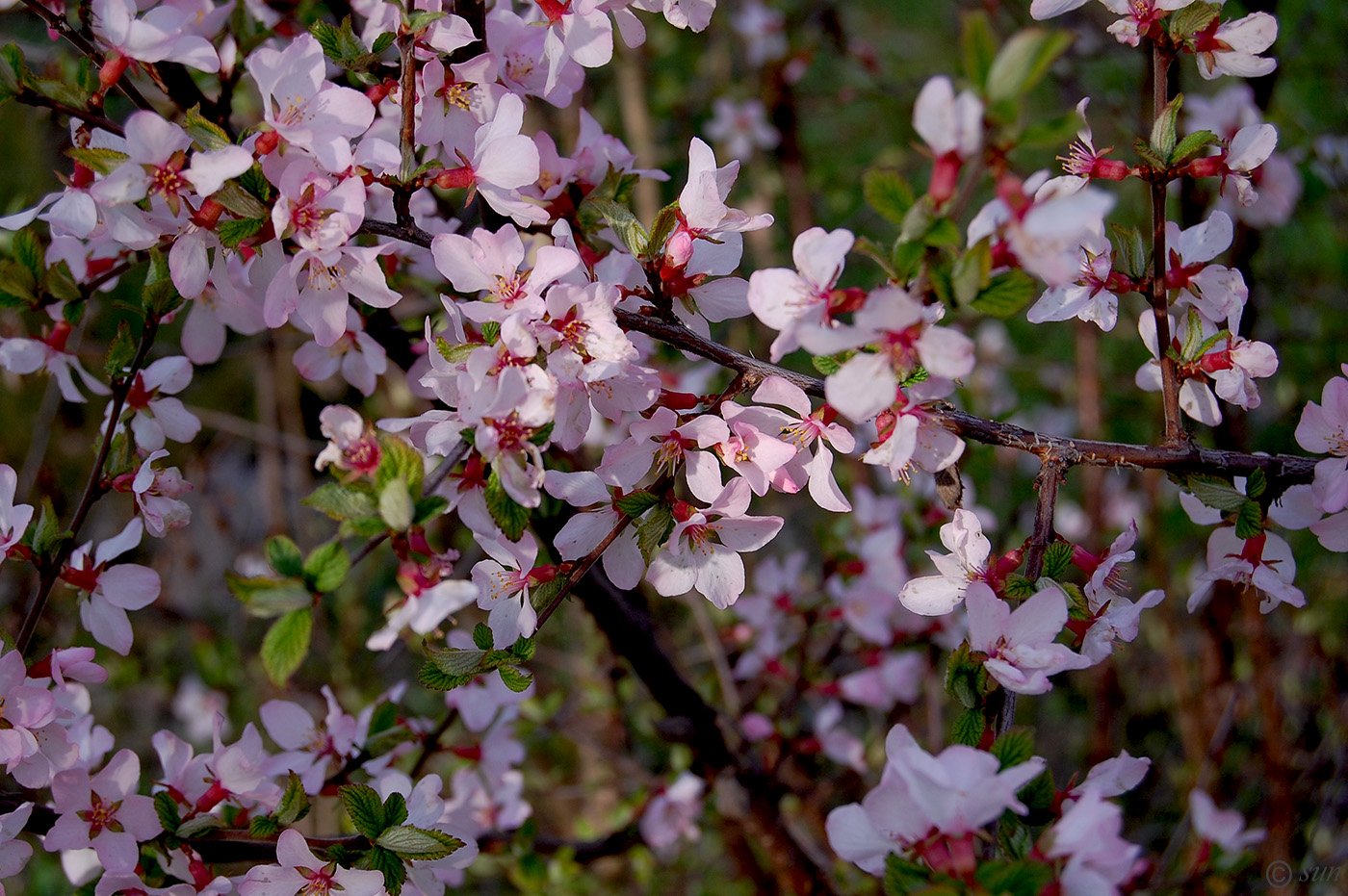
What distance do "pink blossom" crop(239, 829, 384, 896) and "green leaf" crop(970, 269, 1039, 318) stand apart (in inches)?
25.1

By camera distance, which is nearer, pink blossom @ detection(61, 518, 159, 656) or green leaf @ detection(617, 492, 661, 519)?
green leaf @ detection(617, 492, 661, 519)

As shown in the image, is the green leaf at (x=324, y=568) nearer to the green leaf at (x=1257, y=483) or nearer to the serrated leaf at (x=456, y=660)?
the serrated leaf at (x=456, y=660)

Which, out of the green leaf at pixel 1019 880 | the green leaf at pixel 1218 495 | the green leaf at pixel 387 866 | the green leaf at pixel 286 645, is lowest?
the green leaf at pixel 387 866

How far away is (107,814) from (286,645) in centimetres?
44

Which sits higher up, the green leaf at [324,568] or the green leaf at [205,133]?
the green leaf at [205,133]

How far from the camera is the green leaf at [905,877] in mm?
571

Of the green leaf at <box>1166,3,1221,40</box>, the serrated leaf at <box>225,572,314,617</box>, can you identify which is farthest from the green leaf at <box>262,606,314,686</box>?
the green leaf at <box>1166,3,1221,40</box>

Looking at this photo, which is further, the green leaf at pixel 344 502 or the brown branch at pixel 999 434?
the brown branch at pixel 999 434

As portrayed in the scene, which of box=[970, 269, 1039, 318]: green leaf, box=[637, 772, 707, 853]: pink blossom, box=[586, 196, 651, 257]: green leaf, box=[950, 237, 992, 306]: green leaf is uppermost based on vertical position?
box=[950, 237, 992, 306]: green leaf

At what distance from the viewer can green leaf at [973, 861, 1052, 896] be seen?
0.54 metres

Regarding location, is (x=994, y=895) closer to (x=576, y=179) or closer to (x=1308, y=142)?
(x=576, y=179)

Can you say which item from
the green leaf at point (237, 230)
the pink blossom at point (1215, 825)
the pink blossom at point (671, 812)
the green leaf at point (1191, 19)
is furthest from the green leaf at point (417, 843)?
the pink blossom at point (1215, 825)

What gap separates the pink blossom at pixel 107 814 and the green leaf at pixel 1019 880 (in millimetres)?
701

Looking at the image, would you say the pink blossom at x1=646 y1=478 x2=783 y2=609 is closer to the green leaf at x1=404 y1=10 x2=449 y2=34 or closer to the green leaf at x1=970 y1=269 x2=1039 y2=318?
the green leaf at x1=970 y1=269 x2=1039 y2=318
